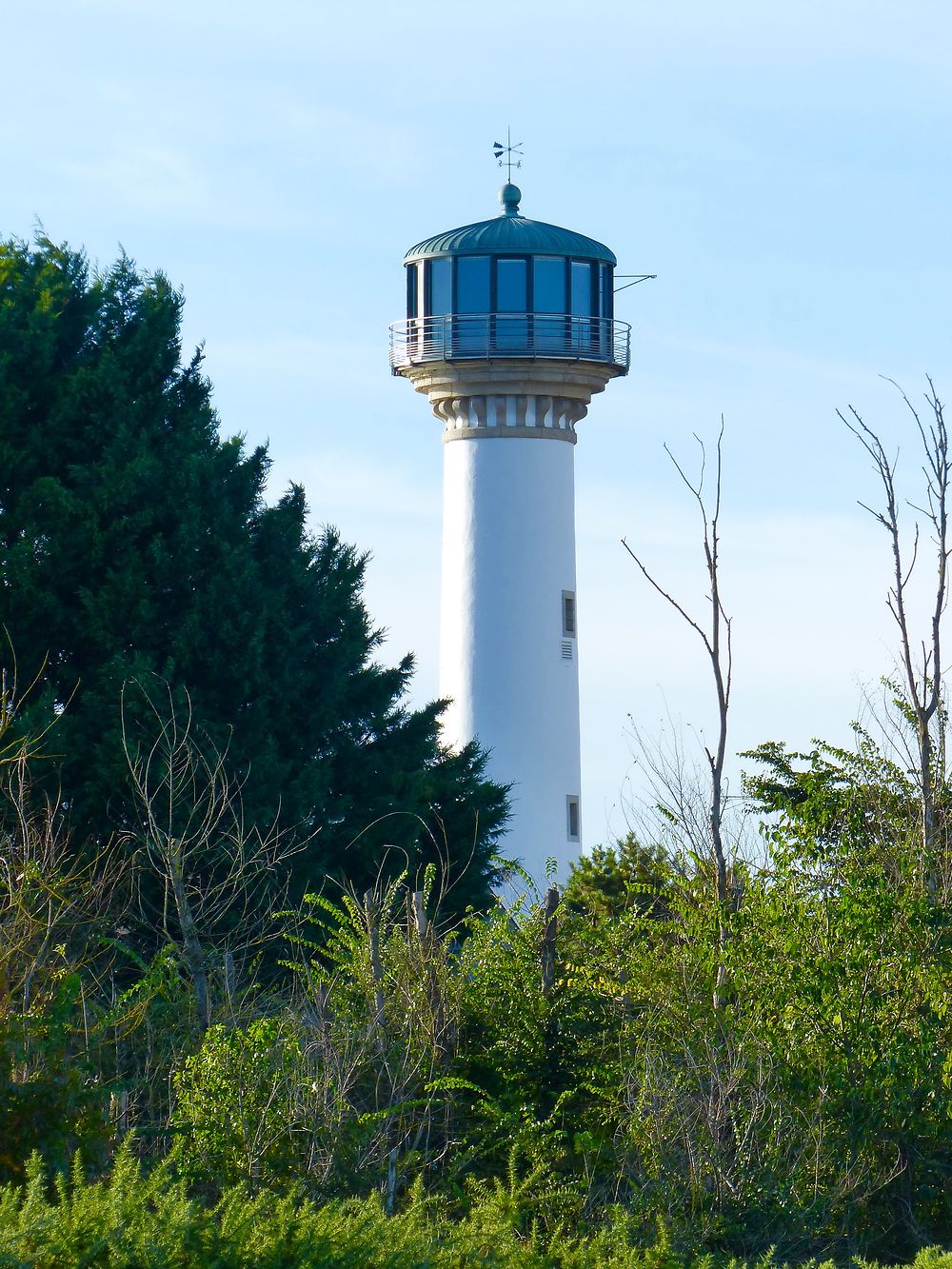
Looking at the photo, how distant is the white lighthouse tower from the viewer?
31203 mm

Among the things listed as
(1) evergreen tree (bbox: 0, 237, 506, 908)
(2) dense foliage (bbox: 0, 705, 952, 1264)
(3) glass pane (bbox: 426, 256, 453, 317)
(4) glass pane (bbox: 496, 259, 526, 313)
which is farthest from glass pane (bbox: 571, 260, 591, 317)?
(2) dense foliage (bbox: 0, 705, 952, 1264)

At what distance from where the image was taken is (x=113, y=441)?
22125mm

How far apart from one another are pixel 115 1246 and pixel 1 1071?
286cm

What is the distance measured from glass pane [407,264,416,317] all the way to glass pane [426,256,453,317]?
1.66 ft

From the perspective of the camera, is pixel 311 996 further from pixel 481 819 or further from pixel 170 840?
pixel 481 819

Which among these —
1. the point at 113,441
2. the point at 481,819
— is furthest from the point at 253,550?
the point at 481,819

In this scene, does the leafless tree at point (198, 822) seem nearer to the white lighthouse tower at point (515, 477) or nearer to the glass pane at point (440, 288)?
the white lighthouse tower at point (515, 477)

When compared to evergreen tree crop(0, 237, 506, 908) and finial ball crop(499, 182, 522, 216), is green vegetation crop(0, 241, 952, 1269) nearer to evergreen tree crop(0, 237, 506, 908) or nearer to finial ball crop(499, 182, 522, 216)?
evergreen tree crop(0, 237, 506, 908)

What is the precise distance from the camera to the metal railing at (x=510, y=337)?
1248 inches

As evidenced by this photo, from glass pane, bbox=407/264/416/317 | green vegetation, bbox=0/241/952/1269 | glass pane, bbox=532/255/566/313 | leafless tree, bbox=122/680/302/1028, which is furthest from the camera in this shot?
glass pane, bbox=407/264/416/317

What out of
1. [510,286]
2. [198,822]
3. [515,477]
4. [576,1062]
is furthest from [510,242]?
[576,1062]

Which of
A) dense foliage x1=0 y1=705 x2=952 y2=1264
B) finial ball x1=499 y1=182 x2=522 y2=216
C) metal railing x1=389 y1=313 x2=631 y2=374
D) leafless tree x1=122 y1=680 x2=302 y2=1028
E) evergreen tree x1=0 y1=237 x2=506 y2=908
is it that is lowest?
dense foliage x1=0 y1=705 x2=952 y2=1264

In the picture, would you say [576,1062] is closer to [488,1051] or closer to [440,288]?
[488,1051]

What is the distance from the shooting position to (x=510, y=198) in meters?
33.3
